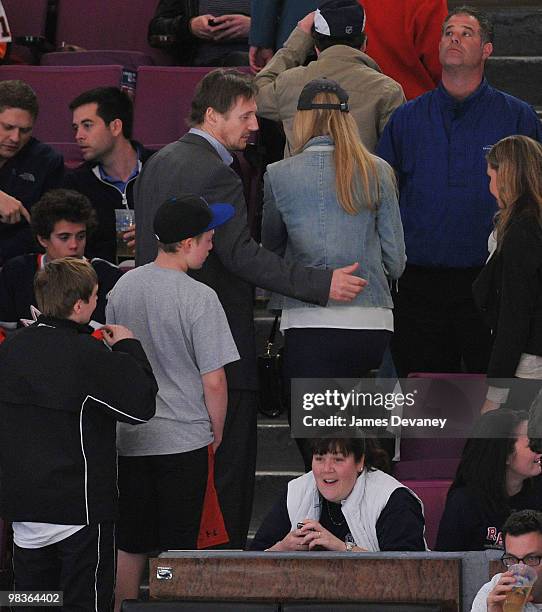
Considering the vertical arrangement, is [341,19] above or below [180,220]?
above

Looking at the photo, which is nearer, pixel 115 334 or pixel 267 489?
pixel 115 334

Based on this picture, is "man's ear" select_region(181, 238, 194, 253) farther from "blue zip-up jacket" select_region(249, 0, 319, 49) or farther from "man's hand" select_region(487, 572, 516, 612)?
"blue zip-up jacket" select_region(249, 0, 319, 49)

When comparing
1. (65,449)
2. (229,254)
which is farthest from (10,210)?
(65,449)

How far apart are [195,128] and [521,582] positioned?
6.29 ft

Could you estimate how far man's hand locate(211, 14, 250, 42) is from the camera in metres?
6.83

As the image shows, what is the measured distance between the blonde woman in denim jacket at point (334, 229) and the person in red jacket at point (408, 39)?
1414 millimetres

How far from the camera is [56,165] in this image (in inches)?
221

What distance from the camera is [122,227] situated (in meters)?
5.32

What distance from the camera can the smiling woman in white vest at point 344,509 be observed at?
161 inches

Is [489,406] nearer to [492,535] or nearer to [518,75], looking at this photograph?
[492,535]

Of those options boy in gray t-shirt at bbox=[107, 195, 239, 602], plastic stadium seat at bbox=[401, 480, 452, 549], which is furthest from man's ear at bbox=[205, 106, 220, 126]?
plastic stadium seat at bbox=[401, 480, 452, 549]

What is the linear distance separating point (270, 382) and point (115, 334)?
80 cm

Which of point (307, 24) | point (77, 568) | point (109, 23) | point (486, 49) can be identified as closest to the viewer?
point (77, 568)

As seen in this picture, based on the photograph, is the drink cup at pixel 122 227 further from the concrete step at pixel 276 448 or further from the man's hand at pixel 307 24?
the man's hand at pixel 307 24
